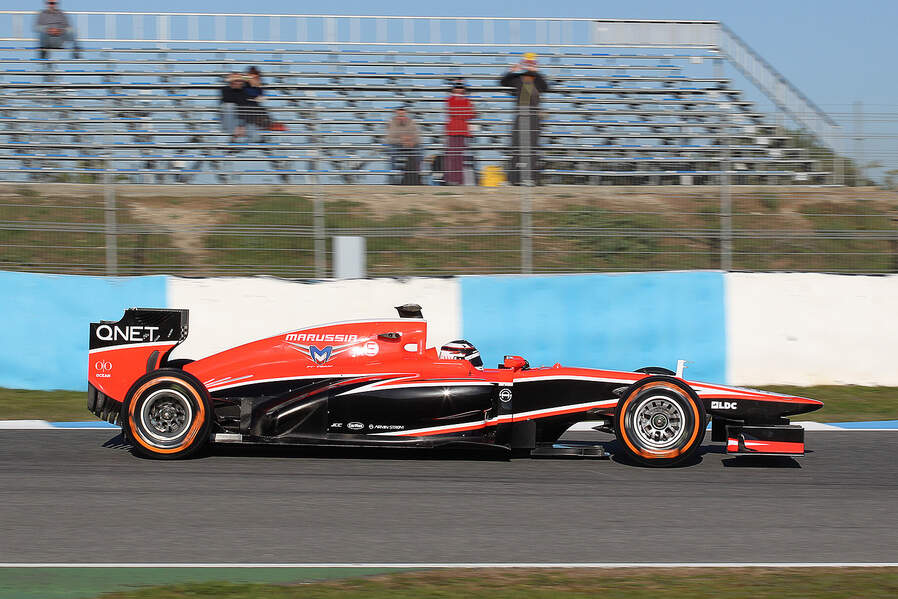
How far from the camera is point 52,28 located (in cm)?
1675

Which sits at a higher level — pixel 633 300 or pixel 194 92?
pixel 194 92

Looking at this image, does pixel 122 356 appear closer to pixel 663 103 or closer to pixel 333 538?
pixel 333 538

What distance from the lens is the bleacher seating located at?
41.5 ft

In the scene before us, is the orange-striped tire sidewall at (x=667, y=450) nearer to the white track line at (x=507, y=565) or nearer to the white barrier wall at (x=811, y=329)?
the white track line at (x=507, y=565)

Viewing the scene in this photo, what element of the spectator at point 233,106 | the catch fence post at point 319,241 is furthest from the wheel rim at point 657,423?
the spectator at point 233,106

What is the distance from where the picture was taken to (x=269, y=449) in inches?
309

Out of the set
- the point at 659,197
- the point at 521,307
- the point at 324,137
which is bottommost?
the point at 521,307

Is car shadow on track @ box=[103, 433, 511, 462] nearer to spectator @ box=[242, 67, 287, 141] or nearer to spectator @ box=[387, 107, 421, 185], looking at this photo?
spectator @ box=[387, 107, 421, 185]

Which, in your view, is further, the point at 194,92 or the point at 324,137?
the point at 194,92

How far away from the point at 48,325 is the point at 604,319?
→ 5.94 meters

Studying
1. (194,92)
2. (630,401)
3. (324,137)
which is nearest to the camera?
(630,401)

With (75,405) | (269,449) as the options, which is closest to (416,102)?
(75,405)

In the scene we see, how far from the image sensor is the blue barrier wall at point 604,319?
10953 mm

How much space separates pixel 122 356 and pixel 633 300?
5714mm
